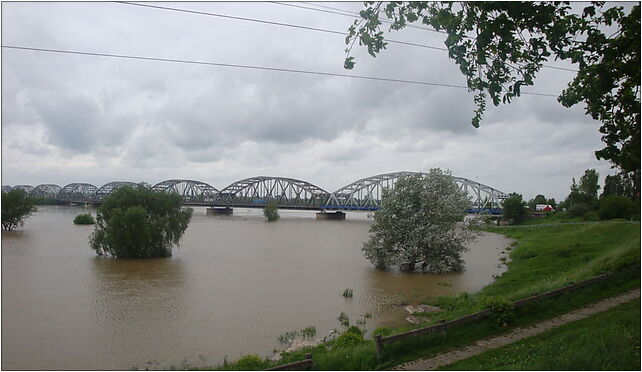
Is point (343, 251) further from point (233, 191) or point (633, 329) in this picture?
point (233, 191)

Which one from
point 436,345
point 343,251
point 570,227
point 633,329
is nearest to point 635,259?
point 633,329

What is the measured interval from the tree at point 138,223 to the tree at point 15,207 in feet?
65.2

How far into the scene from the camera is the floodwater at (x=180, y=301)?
33.7 ft

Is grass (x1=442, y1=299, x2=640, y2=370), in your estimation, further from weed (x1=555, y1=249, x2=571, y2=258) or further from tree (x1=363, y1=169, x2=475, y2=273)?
weed (x1=555, y1=249, x2=571, y2=258)

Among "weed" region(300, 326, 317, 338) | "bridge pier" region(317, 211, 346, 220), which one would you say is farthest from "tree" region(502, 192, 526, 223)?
"weed" region(300, 326, 317, 338)

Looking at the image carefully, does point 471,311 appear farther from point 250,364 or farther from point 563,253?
point 563,253

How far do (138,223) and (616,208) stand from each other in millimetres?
42173

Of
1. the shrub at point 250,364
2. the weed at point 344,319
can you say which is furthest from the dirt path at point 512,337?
the weed at point 344,319

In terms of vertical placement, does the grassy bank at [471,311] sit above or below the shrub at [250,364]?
above

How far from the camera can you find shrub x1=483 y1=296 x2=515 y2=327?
8.77 meters

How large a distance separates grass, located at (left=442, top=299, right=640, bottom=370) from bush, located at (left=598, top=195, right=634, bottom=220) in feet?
129

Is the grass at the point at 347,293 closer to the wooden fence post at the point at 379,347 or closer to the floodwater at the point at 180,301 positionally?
the floodwater at the point at 180,301

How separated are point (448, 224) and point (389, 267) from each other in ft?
12.0

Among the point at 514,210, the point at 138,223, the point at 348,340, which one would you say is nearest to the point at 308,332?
the point at 348,340
